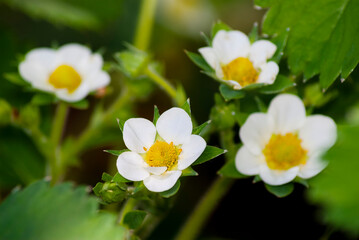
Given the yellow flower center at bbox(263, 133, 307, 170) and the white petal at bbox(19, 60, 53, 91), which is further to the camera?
the white petal at bbox(19, 60, 53, 91)

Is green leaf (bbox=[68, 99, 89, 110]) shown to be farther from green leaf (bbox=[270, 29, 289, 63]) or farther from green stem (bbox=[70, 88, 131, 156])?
green leaf (bbox=[270, 29, 289, 63])

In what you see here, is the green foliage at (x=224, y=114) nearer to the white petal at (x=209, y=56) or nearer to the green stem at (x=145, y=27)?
the white petal at (x=209, y=56)

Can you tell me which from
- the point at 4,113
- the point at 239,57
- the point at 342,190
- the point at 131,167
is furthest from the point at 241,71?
the point at 4,113

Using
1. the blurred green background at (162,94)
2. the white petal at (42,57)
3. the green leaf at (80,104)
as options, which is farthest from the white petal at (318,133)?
the white petal at (42,57)

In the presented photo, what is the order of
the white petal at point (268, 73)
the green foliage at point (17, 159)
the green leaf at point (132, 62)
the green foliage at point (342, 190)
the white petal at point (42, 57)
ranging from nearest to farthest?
the green foliage at point (342, 190) < the white petal at point (268, 73) < the green leaf at point (132, 62) < the white petal at point (42, 57) < the green foliage at point (17, 159)

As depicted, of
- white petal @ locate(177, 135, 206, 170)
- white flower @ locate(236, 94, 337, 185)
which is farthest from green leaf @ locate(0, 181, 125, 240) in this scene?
white flower @ locate(236, 94, 337, 185)
